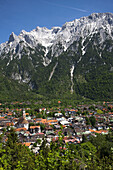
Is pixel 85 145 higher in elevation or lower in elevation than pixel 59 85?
lower

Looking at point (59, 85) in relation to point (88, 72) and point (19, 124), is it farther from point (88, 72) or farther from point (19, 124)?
point (19, 124)

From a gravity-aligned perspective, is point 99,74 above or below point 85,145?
above

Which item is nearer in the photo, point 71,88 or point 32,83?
Result: point 71,88

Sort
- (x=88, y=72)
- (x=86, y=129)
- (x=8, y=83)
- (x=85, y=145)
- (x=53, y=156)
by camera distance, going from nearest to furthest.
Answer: (x=53, y=156), (x=85, y=145), (x=86, y=129), (x=8, y=83), (x=88, y=72)

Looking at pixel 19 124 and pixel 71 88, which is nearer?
pixel 19 124

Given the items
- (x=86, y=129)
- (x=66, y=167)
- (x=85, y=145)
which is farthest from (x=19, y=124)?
(x=66, y=167)

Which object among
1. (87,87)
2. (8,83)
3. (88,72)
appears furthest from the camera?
(88,72)

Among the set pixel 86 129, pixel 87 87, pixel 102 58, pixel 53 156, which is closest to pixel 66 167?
pixel 53 156

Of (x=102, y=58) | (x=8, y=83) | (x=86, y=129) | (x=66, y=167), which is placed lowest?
(x=86, y=129)

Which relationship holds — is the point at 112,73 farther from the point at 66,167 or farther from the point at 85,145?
the point at 66,167
